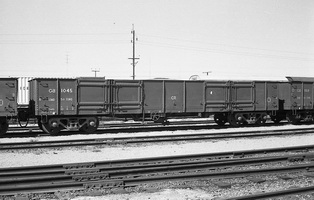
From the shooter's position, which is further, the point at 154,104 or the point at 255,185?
the point at 154,104

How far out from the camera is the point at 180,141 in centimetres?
1350

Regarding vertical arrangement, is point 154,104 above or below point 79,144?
above

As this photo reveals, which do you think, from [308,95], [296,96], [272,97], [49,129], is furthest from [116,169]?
[308,95]

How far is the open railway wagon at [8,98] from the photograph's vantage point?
574 inches

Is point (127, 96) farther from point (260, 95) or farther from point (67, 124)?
point (260, 95)

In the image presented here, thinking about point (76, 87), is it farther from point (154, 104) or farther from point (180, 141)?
point (180, 141)

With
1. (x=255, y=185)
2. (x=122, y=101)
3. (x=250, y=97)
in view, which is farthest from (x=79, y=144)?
(x=250, y=97)

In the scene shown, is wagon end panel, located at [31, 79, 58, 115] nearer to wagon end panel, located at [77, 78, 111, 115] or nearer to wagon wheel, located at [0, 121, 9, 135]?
wagon end panel, located at [77, 78, 111, 115]

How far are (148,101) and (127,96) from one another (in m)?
1.24

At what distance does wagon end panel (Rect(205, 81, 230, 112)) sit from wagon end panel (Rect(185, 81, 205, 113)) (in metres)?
0.34

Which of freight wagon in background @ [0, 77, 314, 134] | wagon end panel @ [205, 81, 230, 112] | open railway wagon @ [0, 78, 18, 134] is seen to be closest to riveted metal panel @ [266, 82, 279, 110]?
freight wagon in background @ [0, 77, 314, 134]

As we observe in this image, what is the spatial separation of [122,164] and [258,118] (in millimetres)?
13788

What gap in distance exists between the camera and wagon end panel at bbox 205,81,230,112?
1869cm

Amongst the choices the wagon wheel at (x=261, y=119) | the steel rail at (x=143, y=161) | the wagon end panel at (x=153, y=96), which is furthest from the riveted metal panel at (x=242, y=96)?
the steel rail at (x=143, y=161)
